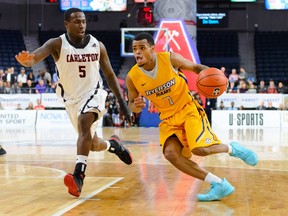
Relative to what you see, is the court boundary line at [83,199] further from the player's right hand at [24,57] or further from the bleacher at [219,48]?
the bleacher at [219,48]

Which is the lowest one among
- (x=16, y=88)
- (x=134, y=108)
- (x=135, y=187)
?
(x=135, y=187)

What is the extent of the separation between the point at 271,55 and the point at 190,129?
25.0m

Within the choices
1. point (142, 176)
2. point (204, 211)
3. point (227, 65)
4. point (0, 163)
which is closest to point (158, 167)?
point (142, 176)

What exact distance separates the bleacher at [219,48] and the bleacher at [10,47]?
9186 millimetres

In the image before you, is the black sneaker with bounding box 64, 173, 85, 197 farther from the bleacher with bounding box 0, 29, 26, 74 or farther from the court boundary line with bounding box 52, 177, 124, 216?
the bleacher with bounding box 0, 29, 26, 74

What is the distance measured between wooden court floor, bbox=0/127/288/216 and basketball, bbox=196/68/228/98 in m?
1.04

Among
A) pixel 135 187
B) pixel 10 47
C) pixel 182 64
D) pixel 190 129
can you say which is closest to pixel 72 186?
pixel 135 187

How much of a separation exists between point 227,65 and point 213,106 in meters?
8.35

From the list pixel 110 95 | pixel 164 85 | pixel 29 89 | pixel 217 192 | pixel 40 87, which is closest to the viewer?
pixel 217 192

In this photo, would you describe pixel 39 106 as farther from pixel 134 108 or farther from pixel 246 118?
pixel 134 108

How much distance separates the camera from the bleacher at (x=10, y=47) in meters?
27.9

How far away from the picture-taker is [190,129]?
5520 millimetres

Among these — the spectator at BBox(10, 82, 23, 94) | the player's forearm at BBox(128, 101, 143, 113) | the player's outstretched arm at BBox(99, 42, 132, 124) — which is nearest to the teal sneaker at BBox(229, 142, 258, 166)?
the player's forearm at BBox(128, 101, 143, 113)

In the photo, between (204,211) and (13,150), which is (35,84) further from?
(204,211)
